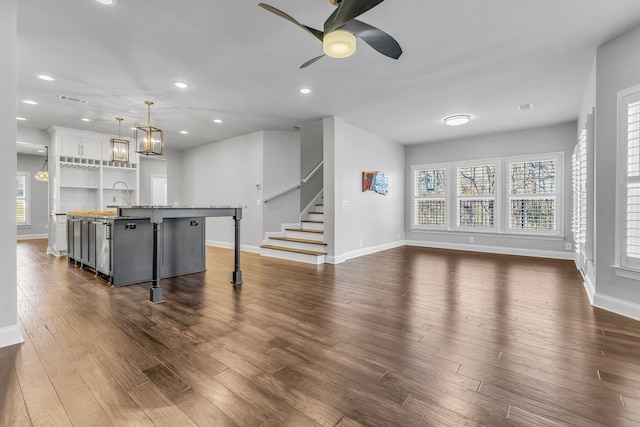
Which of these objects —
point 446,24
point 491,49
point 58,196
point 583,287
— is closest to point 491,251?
point 583,287

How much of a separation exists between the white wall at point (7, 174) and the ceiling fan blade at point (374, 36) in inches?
98.3

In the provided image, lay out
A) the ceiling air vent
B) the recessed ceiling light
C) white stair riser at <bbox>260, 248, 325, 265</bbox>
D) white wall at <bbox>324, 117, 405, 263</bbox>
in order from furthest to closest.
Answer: white wall at <bbox>324, 117, 405, 263</bbox> → white stair riser at <bbox>260, 248, 325, 265</bbox> → the recessed ceiling light → the ceiling air vent

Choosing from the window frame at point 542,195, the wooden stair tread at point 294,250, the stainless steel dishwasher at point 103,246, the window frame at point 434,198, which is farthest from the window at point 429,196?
the stainless steel dishwasher at point 103,246

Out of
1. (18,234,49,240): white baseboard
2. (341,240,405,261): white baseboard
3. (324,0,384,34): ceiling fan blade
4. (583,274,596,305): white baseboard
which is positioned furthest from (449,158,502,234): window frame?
(18,234,49,240): white baseboard

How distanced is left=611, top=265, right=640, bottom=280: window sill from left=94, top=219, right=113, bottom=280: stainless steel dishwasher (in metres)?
5.74

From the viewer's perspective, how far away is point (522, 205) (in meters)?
6.38

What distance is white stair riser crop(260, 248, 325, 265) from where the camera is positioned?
214 inches

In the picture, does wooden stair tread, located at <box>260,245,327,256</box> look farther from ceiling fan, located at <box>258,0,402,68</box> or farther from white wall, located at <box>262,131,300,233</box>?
ceiling fan, located at <box>258,0,402,68</box>

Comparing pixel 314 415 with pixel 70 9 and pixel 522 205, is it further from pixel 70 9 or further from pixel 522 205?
pixel 522 205

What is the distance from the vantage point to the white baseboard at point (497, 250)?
5.96 meters

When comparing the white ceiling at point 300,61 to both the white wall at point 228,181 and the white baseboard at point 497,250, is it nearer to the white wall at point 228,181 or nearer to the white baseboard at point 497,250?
the white wall at point 228,181

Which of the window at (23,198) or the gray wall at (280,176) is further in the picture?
the window at (23,198)

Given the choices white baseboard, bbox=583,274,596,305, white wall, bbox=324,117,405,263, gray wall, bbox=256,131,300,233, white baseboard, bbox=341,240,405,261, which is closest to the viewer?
white baseboard, bbox=583,274,596,305

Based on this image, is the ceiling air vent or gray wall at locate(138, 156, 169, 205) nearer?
the ceiling air vent
